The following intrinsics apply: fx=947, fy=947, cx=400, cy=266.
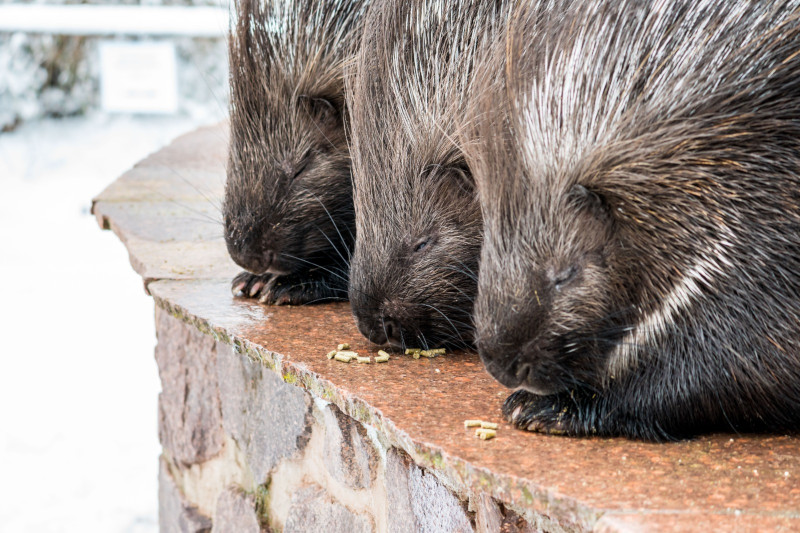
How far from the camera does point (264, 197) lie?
2.62 metres

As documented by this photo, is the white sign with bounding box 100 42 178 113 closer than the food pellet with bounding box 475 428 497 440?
No

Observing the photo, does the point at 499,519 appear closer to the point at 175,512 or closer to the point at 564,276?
the point at 564,276

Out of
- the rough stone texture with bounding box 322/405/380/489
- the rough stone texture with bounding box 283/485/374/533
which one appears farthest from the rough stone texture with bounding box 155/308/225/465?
the rough stone texture with bounding box 322/405/380/489

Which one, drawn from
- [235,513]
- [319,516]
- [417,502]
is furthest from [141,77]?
[417,502]

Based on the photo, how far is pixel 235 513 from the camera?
2949 millimetres

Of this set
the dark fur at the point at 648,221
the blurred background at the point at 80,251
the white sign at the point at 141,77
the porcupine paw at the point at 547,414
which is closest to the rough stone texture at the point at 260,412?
the porcupine paw at the point at 547,414

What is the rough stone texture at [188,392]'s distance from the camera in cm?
309

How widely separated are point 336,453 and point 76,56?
661 centimetres

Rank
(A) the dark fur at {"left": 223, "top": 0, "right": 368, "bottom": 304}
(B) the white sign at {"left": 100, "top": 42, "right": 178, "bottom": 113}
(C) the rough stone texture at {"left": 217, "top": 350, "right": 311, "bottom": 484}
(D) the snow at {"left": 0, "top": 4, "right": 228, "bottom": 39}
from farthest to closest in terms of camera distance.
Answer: (B) the white sign at {"left": 100, "top": 42, "right": 178, "bottom": 113} → (D) the snow at {"left": 0, "top": 4, "right": 228, "bottom": 39} → (A) the dark fur at {"left": 223, "top": 0, "right": 368, "bottom": 304} → (C) the rough stone texture at {"left": 217, "top": 350, "right": 311, "bottom": 484}

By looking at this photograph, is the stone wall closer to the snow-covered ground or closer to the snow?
the snow-covered ground

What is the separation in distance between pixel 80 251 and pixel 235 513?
4.88m

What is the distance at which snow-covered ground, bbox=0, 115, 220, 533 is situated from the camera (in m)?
5.22

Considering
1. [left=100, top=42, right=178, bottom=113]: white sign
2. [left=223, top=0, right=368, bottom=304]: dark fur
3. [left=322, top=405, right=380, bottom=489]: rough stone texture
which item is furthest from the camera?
[left=100, top=42, right=178, bottom=113]: white sign

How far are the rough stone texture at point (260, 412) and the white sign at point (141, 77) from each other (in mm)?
5182
